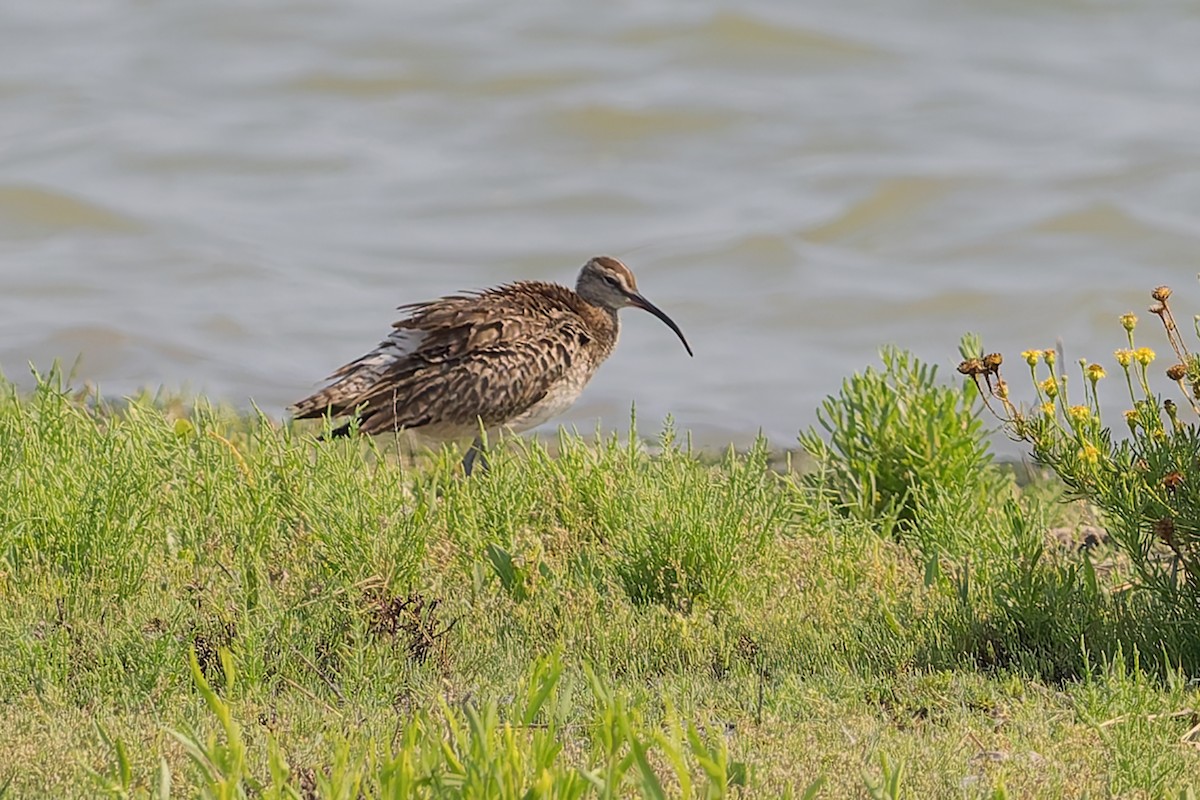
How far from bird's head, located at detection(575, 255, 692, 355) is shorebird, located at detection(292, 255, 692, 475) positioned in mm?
475

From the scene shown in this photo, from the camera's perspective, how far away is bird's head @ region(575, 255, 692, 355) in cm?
972

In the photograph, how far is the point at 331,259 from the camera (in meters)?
15.2

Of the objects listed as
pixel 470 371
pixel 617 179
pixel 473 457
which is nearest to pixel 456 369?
pixel 470 371

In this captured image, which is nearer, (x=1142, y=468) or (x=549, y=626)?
(x=1142, y=468)

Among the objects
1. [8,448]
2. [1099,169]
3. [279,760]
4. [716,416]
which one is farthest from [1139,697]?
[1099,169]

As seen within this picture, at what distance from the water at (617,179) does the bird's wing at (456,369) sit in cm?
343

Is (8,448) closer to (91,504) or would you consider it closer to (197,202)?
(91,504)

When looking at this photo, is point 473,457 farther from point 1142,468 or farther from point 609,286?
point 1142,468

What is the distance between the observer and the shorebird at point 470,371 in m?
8.52

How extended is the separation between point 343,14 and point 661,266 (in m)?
7.84

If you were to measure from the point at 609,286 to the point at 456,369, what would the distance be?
146cm

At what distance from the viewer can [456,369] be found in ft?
28.1

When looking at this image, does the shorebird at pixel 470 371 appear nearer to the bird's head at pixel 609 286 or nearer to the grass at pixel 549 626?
the bird's head at pixel 609 286

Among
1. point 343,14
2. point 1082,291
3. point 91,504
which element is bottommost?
point 91,504
